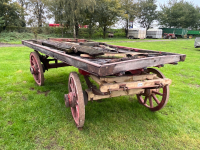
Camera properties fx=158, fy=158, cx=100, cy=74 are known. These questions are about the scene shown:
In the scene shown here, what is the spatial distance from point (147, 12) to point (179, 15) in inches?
314

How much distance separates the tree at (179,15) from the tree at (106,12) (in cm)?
1696

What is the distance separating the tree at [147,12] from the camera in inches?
1409

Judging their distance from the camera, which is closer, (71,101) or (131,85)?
(131,85)

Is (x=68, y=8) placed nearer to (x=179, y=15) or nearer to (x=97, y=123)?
(x=97, y=123)

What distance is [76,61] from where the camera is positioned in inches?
81.0

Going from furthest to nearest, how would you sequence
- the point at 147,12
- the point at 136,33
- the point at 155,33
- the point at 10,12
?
the point at 147,12
the point at 155,33
the point at 136,33
the point at 10,12

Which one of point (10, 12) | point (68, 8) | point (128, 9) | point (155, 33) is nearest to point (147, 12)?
point (155, 33)

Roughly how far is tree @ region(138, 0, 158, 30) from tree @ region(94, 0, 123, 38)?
12.6m

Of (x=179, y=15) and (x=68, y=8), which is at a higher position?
(x=179, y=15)

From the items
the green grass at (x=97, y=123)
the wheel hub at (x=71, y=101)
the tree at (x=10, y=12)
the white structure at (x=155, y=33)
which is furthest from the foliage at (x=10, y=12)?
the white structure at (x=155, y=33)

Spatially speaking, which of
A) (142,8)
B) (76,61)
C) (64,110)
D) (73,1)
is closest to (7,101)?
(64,110)

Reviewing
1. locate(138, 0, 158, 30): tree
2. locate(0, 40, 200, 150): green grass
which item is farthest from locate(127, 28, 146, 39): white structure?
locate(0, 40, 200, 150): green grass

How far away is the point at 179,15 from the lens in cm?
3775

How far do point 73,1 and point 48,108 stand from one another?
19.5 metres
